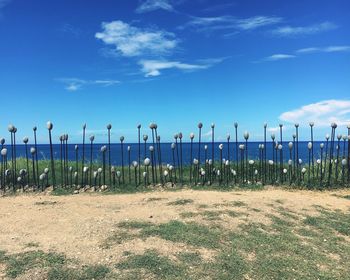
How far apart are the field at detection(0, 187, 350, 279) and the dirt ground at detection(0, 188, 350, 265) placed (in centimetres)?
2

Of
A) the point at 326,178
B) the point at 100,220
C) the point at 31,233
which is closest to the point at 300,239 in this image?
the point at 100,220

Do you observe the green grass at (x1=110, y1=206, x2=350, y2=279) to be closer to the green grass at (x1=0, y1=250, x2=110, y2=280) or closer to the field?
the field

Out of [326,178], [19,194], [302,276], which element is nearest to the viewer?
[302,276]

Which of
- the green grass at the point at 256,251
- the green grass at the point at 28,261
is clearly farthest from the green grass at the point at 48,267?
the green grass at the point at 256,251

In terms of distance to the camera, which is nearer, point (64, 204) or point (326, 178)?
point (64, 204)

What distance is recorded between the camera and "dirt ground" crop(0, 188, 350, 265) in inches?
280

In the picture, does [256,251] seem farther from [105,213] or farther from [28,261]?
[28,261]

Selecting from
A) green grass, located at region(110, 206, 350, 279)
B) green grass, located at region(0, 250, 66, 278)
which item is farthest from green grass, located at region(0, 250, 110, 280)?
green grass, located at region(110, 206, 350, 279)

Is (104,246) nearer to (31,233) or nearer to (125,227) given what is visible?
(125,227)

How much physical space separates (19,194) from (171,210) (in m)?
5.20

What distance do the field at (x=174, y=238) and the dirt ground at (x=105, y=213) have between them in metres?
0.02

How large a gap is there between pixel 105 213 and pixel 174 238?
2.21 m

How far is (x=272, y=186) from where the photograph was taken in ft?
43.3

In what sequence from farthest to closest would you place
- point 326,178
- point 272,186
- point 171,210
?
1. point 326,178
2. point 272,186
3. point 171,210
